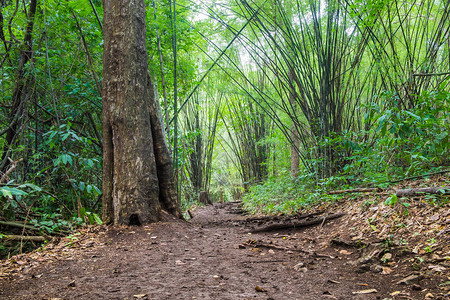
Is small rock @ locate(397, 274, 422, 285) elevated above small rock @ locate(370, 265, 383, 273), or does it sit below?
above

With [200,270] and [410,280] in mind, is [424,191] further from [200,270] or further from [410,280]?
[200,270]

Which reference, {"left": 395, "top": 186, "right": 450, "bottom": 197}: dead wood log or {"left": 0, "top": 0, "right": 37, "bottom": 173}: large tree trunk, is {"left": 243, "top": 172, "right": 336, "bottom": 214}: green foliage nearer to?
{"left": 395, "top": 186, "right": 450, "bottom": 197}: dead wood log

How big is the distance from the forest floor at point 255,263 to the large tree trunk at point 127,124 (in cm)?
22

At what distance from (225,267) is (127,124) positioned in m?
1.43

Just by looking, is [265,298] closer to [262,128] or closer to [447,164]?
[447,164]

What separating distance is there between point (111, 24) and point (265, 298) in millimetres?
2396

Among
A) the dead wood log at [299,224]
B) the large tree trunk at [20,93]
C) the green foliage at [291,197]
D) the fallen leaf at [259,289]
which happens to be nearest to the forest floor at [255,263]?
the fallen leaf at [259,289]

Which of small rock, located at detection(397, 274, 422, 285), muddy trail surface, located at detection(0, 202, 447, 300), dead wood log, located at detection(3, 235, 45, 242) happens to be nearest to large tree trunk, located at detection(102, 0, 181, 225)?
muddy trail surface, located at detection(0, 202, 447, 300)

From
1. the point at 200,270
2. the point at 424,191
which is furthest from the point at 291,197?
the point at 200,270

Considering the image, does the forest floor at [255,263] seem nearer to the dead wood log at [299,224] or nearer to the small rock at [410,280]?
the small rock at [410,280]

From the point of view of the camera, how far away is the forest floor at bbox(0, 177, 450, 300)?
3.90 feet

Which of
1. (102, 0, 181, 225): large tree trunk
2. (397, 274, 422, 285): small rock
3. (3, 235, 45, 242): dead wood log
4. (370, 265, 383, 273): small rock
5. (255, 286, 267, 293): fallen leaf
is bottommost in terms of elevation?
(370, 265, 383, 273): small rock

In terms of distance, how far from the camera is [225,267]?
1577 millimetres

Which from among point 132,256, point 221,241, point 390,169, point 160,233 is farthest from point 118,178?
point 390,169
